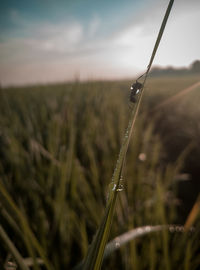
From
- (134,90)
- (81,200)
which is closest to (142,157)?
(81,200)

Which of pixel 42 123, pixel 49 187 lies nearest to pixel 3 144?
pixel 42 123

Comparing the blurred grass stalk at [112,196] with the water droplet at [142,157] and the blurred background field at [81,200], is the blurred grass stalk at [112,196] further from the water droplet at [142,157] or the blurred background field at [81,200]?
the water droplet at [142,157]

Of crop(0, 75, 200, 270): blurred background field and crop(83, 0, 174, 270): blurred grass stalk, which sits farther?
crop(0, 75, 200, 270): blurred background field

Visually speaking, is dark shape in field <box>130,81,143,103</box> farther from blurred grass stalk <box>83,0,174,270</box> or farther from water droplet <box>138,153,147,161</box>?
water droplet <box>138,153,147,161</box>

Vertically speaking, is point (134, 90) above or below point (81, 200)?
above

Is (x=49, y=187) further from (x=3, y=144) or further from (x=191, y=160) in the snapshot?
(x=191, y=160)

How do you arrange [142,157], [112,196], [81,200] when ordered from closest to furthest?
[112,196]
[81,200]
[142,157]

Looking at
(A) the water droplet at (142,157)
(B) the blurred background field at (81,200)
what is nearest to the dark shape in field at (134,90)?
(B) the blurred background field at (81,200)

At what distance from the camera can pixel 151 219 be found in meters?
→ 0.60

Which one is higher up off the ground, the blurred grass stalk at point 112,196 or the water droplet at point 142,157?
the blurred grass stalk at point 112,196

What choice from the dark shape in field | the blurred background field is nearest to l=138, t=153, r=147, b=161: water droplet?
the blurred background field

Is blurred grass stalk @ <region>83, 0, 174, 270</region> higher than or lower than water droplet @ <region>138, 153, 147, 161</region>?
higher

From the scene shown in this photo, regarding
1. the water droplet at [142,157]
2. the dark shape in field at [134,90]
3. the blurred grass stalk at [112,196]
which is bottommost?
the water droplet at [142,157]

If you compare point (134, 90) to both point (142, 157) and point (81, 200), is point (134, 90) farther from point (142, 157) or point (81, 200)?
point (142, 157)
